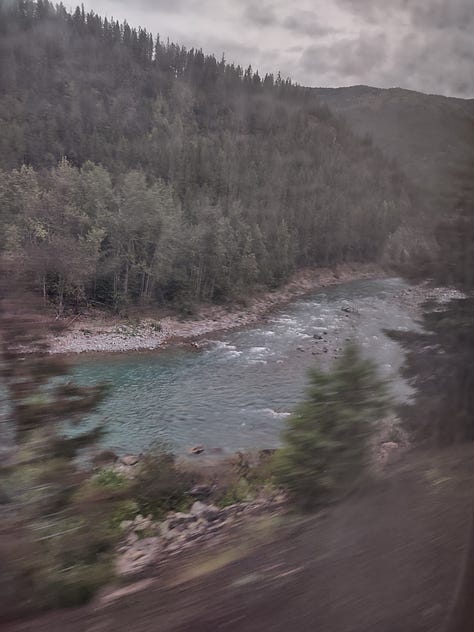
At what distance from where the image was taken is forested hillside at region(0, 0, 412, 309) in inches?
197

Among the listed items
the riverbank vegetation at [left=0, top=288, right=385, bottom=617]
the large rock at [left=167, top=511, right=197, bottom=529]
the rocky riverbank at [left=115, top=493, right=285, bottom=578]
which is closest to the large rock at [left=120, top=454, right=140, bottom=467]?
the riverbank vegetation at [left=0, top=288, right=385, bottom=617]

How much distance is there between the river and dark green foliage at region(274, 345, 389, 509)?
0.73ft

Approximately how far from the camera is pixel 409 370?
377cm

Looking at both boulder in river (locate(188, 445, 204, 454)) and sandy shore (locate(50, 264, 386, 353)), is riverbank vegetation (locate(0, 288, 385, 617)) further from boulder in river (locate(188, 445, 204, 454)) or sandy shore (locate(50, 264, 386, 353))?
sandy shore (locate(50, 264, 386, 353))

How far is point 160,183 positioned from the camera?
10.4 m

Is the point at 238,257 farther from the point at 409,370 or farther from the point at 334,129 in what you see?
the point at 409,370

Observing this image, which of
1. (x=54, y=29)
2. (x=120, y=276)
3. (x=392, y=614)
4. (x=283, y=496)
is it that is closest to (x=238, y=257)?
(x=120, y=276)

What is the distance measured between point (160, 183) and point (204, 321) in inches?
171

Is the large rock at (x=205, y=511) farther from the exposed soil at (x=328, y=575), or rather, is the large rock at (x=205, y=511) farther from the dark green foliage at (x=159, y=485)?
the exposed soil at (x=328, y=575)

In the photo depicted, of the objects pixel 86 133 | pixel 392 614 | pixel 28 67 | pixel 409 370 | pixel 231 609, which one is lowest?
pixel 231 609

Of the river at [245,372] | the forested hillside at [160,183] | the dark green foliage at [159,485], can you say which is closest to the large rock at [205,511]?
the dark green foliage at [159,485]

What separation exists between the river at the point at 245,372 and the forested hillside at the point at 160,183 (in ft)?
2.23

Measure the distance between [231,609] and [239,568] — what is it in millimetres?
435

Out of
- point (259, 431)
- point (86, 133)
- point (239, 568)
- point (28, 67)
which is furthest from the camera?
point (86, 133)
